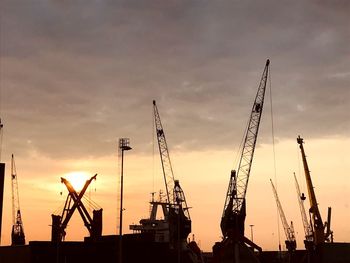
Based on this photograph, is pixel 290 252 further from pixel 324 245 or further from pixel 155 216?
pixel 155 216

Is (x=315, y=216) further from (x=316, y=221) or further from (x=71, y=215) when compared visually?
(x=71, y=215)

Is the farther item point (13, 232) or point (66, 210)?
point (13, 232)

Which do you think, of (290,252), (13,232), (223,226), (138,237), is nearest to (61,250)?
(138,237)

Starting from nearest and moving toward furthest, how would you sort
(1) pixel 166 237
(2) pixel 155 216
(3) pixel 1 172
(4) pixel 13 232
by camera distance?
1. (3) pixel 1 172
2. (1) pixel 166 237
3. (2) pixel 155 216
4. (4) pixel 13 232

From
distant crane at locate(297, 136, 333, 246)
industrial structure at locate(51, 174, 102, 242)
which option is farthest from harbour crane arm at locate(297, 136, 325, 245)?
industrial structure at locate(51, 174, 102, 242)

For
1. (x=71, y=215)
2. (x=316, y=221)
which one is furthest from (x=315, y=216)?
(x=71, y=215)

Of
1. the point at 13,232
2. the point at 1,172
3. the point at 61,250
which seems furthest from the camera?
the point at 13,232

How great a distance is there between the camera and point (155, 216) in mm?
156875

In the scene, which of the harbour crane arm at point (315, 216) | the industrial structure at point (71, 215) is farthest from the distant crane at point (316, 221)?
the industrial structure at point (71, 215)

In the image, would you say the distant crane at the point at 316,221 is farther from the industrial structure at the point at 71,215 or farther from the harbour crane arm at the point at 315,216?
the industrial structure at the point at 71,215

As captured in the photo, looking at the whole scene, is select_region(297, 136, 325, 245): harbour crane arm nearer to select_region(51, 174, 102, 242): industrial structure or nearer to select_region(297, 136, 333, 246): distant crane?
select_region(297, 136, 333, 246): distant crane

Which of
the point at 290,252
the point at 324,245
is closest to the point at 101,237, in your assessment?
the point at 324,245

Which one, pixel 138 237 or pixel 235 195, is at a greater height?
pixel 235 195

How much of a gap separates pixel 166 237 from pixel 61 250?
108ft
